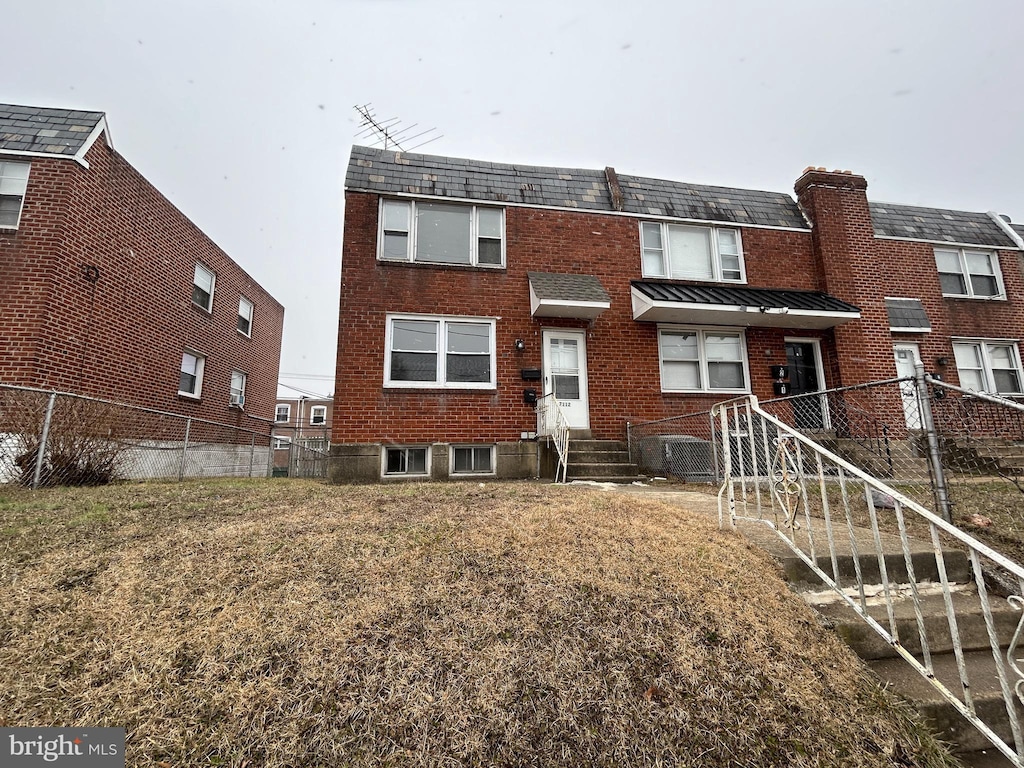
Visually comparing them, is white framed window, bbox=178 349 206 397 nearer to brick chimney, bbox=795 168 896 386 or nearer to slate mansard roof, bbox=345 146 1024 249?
slate mansard roof, bbox=345 146 1024 249

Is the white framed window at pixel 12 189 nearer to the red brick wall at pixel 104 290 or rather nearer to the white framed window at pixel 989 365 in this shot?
the red brick wall at pixel 104 290

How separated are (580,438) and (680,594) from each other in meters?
7.04

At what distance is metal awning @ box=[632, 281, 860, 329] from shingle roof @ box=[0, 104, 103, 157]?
12780 millimetres

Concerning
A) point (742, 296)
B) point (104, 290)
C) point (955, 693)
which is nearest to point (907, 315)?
point (742, 296)

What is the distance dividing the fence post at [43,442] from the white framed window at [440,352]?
4.99 m

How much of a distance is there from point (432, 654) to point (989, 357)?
58.0ft

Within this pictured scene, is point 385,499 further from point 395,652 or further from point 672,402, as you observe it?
point 672,402

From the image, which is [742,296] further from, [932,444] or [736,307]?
[932,444]

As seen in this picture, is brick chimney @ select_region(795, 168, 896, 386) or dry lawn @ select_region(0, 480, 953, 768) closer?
dry lawn @ select_region(0, 480, 953, 768)

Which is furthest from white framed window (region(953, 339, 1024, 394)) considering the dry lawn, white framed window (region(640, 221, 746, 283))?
the dry lawn

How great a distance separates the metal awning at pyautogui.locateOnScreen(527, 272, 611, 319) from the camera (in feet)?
31.5

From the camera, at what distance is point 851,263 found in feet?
38.4

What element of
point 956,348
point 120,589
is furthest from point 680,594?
point 956,348

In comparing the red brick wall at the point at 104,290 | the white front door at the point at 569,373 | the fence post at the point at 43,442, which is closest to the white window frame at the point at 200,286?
the red brick wall at the point at 104,290
